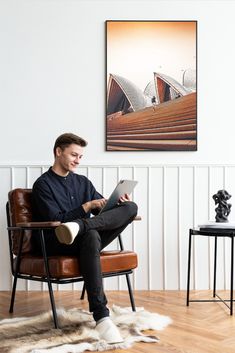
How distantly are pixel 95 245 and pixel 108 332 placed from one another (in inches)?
18.3

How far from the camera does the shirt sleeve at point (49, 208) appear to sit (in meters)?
3.06

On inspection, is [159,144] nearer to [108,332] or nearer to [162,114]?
[162,114]

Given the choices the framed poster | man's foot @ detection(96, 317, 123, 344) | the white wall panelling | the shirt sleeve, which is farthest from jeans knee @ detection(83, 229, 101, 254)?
the framed poster

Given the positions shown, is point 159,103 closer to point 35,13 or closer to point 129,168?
point 129,168

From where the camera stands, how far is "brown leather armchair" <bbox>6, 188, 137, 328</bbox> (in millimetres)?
2863

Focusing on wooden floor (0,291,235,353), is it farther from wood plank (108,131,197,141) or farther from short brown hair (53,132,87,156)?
wood plank (108,131,197,141)

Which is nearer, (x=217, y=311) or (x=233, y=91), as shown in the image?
(x=217, y=311)

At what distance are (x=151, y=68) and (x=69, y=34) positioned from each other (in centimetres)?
72

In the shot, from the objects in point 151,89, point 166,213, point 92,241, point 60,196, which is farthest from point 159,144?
point 92,241

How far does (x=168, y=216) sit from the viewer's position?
407 cm

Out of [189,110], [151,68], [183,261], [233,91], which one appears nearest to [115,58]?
[151,68]

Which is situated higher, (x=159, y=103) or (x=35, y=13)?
(x=35, y=13)

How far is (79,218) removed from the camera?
3.03 meters

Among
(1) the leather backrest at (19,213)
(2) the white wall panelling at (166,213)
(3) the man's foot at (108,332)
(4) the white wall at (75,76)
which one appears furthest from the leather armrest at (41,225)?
(4) the white wall at (75,76)
